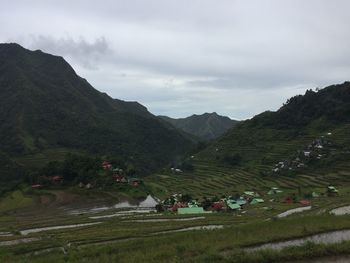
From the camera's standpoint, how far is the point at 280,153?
9600 cm

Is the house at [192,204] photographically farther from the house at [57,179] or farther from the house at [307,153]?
the house at [307,153]

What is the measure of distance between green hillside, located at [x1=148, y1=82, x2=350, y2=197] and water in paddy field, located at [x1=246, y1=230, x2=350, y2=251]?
150ft

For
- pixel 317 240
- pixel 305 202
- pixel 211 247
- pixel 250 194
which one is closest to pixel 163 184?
pixel 250 194

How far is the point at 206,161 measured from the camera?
106 metres

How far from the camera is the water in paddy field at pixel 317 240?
68.3ft

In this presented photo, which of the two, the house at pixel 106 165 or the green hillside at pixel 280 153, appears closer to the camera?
the green hillside at pixel 280 153

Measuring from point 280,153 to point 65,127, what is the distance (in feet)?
266

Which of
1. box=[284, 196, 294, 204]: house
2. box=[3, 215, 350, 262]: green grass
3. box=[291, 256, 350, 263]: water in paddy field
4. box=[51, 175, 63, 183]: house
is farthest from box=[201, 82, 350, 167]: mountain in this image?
box=[291, 256, 350, 263]: water in paddy field

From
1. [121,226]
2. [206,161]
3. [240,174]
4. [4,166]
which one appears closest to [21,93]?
[4,166]

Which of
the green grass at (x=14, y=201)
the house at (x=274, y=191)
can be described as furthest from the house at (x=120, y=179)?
the house at (x=274, y=191)

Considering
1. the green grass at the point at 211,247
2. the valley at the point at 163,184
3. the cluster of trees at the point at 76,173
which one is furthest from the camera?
the cluster of trees at the point at 76,173

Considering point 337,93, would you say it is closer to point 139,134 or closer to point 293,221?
point 139,134

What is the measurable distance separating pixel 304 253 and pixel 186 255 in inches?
198

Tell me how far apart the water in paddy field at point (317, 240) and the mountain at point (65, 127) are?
105260 millimetres
